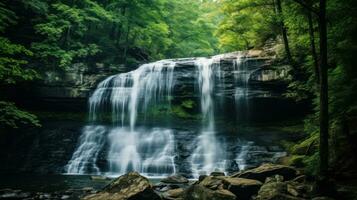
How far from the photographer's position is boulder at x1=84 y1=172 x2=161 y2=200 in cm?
868

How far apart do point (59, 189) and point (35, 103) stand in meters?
10.1

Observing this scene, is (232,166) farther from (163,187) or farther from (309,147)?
(163,187)

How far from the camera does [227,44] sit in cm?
2334

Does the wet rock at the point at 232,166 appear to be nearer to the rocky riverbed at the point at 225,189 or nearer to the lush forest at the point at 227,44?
the lush forest at the point at 227,44

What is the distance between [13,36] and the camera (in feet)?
67.3

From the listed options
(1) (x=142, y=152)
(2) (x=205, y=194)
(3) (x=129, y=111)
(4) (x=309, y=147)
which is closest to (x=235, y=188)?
(2) (x=205, y=194)

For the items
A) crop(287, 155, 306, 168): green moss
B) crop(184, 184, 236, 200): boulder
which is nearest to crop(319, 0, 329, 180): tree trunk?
crop(184, 184, 236, 200): boulder

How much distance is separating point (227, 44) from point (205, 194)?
16.3 m

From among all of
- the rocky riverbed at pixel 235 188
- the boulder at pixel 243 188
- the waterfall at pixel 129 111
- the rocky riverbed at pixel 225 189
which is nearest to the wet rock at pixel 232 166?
the waterfall at pixel 129 111

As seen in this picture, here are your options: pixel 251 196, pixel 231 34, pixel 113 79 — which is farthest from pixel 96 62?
pixel 251 196

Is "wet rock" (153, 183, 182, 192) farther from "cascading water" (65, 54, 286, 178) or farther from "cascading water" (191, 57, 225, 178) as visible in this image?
"cascading water" (191, 57, 225, 178)

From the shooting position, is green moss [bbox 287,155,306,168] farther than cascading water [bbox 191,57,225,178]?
No

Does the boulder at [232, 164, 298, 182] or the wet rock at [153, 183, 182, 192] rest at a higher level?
the boulder at [232, 164, 298, 182]

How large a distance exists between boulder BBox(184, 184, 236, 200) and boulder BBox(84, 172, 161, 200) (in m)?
0.85
